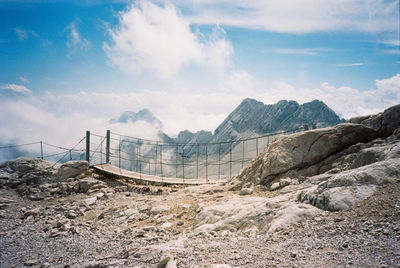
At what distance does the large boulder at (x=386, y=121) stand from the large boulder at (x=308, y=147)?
0.30m

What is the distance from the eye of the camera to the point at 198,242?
7.40 meters

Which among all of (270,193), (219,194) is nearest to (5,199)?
(219,194)

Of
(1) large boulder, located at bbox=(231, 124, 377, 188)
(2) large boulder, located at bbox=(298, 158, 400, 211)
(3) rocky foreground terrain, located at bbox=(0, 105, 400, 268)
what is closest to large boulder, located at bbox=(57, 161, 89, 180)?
(3) rocky foreground terrain, located at bbox=(0, 105, 400, 268)

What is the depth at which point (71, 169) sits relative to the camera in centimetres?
1756

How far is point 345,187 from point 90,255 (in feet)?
24.7

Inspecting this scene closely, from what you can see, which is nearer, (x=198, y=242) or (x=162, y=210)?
(x=198, y=242)

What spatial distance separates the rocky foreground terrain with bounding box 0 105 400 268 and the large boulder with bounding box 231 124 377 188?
41mm

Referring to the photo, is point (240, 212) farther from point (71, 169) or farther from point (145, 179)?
point (71, 169)

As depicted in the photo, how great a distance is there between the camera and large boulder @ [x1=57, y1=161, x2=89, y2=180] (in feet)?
57.1

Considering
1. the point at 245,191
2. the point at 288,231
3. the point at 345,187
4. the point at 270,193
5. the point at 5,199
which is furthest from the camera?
the point at 5,199

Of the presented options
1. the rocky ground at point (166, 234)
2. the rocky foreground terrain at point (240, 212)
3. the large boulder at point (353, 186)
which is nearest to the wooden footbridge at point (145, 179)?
the rocky foreground terrain at point (240, 212)

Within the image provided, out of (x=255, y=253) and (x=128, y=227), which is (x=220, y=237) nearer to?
(x=255, y=253)

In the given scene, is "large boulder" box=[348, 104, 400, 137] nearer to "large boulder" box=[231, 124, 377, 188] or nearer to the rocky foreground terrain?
the rocky foreground terrain

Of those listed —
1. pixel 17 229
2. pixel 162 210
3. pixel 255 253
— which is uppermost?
pixel 255 253
